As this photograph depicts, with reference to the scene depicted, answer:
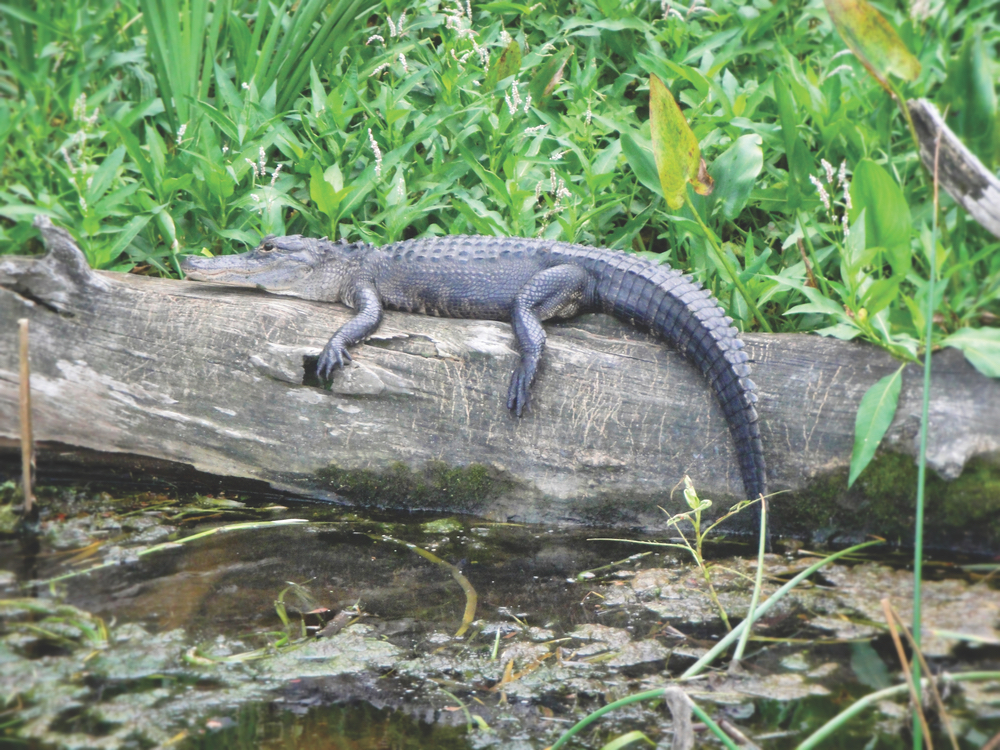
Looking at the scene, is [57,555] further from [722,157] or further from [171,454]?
[722,157]

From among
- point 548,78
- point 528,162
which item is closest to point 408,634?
point 528,162

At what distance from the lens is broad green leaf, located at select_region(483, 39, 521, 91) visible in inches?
180

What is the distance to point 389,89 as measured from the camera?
432cm

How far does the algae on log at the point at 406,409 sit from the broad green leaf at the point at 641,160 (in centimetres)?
91

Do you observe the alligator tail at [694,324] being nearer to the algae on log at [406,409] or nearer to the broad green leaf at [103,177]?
the algae on log at [406,409]

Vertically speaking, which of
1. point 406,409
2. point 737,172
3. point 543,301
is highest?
point 737,172

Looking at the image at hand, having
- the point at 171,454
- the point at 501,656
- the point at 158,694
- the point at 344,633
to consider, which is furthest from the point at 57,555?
the point at 501,656

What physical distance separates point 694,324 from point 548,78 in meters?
2.14

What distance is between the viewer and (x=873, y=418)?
112 inches

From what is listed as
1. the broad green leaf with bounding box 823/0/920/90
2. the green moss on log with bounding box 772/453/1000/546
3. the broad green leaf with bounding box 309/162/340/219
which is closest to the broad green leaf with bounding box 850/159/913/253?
the broad green leaf with bounding box 823/0/920/90

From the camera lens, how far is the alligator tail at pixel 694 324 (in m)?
2.98

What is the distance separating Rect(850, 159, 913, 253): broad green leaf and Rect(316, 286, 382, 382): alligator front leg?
1991 millimetres

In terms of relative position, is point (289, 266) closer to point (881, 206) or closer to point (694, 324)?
point (694, 324)

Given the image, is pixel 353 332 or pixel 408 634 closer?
pixel 408 634
